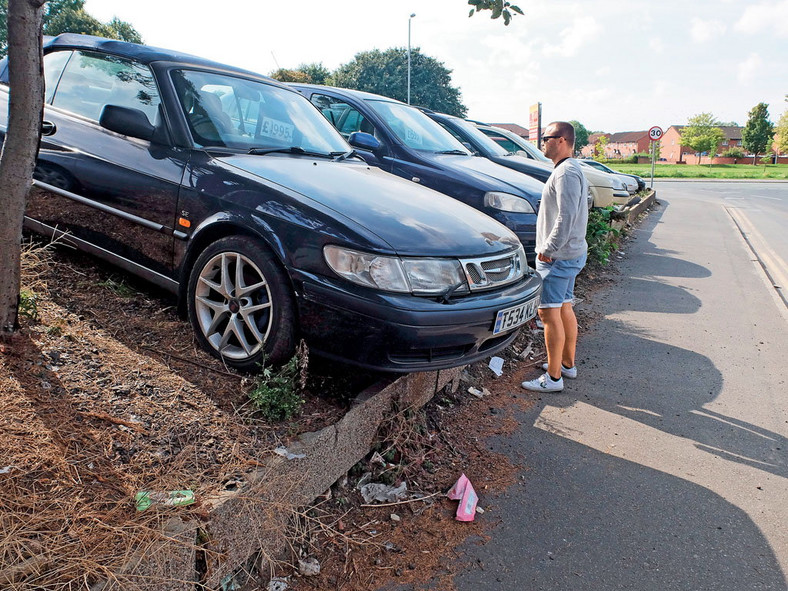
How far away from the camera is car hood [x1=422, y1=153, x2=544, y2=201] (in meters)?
6.45

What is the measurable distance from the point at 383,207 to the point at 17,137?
6.12 feet

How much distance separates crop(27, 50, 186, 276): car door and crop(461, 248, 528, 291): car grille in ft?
5.83

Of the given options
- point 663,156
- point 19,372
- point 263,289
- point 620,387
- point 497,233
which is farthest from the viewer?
point 663,156

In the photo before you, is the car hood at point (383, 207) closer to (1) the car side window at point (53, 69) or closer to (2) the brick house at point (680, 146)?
(1) the car side window at point (53, 69)

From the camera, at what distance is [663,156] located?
5064 inches

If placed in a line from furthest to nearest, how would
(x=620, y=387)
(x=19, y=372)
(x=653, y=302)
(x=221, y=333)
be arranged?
(x=653, y=302) < (x=620, y=387) < (x=221, y=333) < (x=19, y=372)

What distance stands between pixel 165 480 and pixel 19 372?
1063mm

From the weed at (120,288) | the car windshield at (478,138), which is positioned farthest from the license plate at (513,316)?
the car windshield at (478,138)

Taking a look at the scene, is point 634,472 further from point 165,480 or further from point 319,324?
point 165,480

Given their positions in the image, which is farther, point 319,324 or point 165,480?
point 319,324

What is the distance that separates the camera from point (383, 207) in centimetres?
349

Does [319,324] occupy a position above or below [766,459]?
above

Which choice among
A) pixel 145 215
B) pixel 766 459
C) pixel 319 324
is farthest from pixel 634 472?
pixel 145 215

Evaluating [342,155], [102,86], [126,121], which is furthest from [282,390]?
[102,86]
